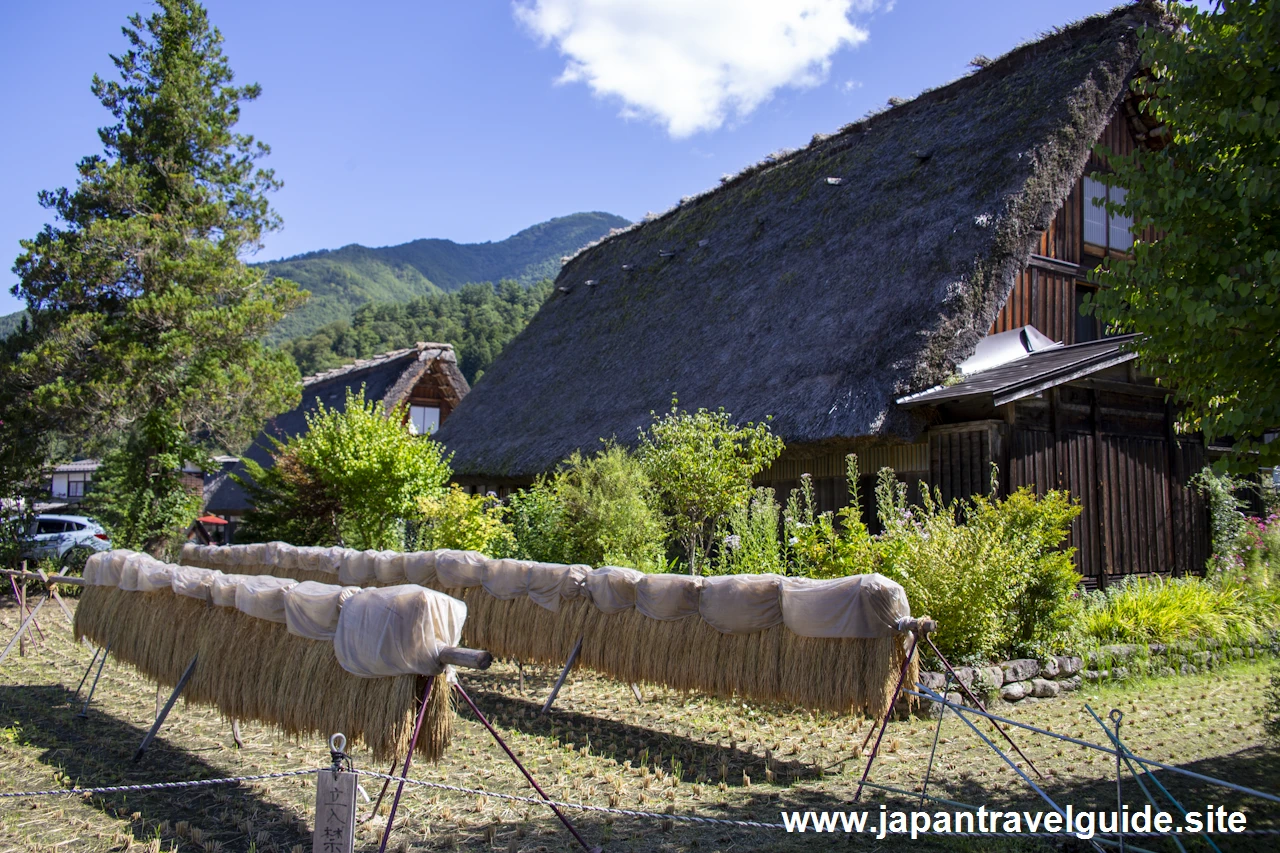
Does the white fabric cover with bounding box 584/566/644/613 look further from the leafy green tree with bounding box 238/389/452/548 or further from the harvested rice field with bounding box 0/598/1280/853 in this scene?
the leafy green tree with bounding box 238/389/452/548

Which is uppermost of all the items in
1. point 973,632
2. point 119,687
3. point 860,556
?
point 860,556

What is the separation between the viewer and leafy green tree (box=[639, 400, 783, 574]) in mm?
9453

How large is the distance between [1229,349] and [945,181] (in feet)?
26.6

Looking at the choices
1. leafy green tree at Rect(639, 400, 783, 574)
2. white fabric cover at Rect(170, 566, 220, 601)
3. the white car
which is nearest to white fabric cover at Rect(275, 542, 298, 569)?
white fabric cover at Rect(170, 566, 220, 601)

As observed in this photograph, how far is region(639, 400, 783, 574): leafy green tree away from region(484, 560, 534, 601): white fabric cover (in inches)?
89.3

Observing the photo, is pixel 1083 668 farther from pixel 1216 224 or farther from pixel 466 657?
pixel 466 657

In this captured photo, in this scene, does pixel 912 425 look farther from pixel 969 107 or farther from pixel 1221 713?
pixel 969 107

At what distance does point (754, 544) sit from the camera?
29.6 ft

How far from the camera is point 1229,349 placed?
471cm

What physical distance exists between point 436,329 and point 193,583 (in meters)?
45.6

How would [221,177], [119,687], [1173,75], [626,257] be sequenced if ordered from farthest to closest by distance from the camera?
[626,257], [221,177], [119,687], [1173,75]

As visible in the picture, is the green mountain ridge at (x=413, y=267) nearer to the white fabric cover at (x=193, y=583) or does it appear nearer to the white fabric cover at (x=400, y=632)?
the white fabric cover at (x=193, y=583)

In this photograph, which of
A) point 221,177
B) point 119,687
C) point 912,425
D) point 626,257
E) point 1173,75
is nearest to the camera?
point 1173,75

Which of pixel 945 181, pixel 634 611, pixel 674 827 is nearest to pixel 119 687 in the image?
pixel 634 611
